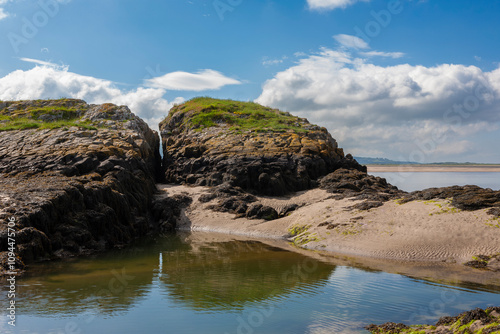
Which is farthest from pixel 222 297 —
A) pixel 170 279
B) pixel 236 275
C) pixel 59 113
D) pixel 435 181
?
pixel 435 181

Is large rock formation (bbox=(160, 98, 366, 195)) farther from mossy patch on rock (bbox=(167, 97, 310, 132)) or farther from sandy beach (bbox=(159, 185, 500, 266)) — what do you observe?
sandy beach (bbox=(159, 185, 500, 266))

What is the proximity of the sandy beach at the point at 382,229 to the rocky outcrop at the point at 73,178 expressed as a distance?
6.19m

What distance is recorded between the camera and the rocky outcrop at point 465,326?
844cm

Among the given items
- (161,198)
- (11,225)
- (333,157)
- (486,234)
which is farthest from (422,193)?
(11,225)

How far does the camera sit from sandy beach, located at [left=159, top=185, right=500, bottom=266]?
20.2 m

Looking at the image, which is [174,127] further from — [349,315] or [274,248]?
[349,315]

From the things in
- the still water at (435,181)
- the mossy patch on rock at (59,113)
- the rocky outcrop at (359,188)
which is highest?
the mossy patch on rock at (59,113)

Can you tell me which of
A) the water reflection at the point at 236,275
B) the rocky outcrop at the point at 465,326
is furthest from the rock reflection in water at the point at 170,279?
the rocky outcrop at the point at 465,326

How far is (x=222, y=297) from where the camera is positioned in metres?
14.1

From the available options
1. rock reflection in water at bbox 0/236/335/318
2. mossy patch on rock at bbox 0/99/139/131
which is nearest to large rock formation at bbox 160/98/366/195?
mossy patch on rock at bbox 0/99/139/131

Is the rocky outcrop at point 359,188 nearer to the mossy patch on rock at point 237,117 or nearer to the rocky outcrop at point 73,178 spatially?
the mossy patch on rock at point 237,117

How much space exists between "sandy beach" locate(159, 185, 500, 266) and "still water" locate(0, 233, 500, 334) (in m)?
3.71

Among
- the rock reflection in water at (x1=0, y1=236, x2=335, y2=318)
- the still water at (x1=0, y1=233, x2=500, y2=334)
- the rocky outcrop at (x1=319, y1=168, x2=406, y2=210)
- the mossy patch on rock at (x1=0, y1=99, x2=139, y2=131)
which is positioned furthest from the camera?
the mossy patch on rock at (x1=0, y1=99, x2=139, y2=131)

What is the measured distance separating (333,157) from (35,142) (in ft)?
88.8
